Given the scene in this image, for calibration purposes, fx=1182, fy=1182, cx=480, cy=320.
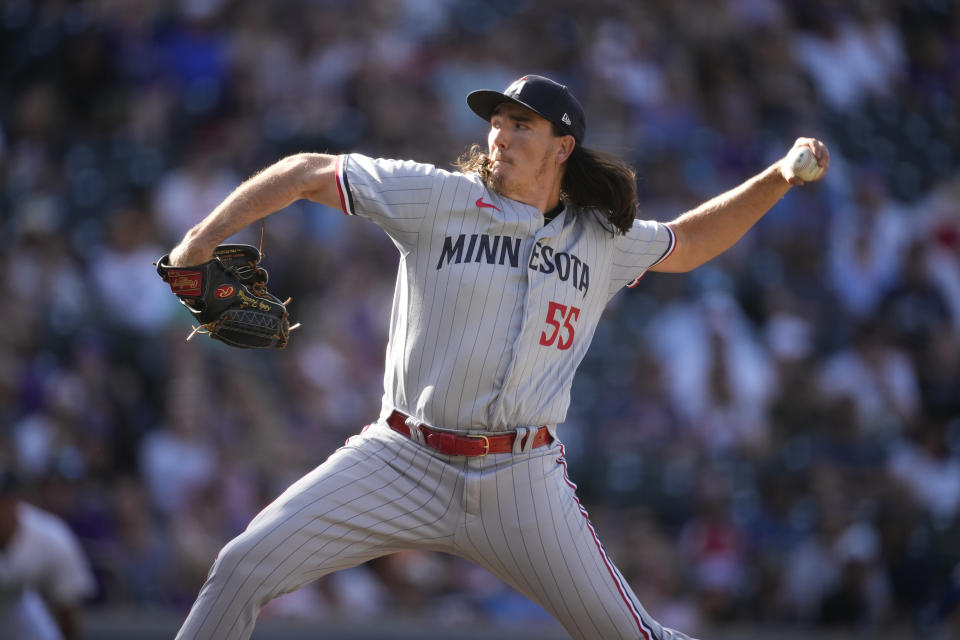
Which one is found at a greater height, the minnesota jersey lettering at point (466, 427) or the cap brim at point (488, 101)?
Answer: the cap brim at point (488, 101)

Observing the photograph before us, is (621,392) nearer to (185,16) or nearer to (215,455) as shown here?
(215,455)

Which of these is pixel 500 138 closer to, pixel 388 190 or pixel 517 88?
pixel 517 88

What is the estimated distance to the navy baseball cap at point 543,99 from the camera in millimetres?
3908

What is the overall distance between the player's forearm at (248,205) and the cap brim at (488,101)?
68 centimetres

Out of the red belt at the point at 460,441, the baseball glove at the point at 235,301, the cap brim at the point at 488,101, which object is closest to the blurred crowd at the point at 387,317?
the baseball glove at the point at 235,301

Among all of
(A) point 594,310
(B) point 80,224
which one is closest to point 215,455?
(B) point 80,224

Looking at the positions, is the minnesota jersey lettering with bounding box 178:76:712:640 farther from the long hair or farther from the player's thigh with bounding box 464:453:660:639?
the long hair

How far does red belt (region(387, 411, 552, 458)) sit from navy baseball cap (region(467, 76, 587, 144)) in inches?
41.4

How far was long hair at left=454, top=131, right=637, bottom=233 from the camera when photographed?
407 centimetres

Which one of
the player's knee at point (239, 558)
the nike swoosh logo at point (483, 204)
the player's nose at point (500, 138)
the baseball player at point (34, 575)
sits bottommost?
the baseball player at point (34, 575)

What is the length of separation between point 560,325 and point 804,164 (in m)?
1.00

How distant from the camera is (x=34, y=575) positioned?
5641 mm

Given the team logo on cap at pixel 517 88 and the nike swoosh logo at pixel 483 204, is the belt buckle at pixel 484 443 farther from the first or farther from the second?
the team logo on cap at pixel 517 88

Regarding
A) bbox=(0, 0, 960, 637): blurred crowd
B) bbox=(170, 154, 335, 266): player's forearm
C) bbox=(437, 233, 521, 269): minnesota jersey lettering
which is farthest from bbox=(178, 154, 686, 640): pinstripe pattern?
bbox=(0, 0, 960, 637): blurred crowd
